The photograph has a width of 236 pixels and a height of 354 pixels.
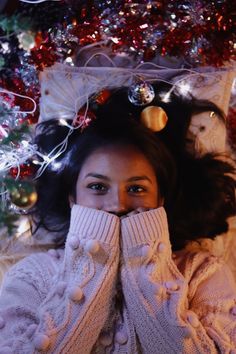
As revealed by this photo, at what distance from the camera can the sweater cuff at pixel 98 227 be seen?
116 centimetres

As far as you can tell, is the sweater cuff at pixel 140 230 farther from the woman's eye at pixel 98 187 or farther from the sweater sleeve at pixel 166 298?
the woman's eye at pixel 98 187

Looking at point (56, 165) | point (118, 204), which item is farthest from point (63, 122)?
Answer: point (118, 204)

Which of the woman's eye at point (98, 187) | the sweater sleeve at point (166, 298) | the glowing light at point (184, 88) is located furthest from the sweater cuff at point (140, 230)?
the glowing light at point (184, 88)

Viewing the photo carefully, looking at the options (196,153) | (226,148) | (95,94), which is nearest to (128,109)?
(95,94)

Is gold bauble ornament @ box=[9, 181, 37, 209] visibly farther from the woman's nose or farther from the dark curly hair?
the dark curly hair

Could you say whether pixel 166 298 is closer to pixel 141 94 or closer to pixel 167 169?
pixel 167 169

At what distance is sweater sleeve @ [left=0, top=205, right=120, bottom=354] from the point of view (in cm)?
107

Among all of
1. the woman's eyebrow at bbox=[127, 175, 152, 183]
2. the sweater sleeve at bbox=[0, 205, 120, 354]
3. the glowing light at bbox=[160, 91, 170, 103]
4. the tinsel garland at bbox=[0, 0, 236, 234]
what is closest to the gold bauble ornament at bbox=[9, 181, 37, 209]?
the sweater sleeve at bbox=[0, 205, 120, 354]

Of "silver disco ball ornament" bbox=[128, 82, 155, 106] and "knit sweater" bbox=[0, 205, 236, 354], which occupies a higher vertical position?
"silver disco ball ornament" bbox=[128, 82, 155, 106]

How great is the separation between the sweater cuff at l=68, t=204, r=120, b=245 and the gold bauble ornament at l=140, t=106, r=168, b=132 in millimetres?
322

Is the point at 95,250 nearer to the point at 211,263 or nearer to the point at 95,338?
the point at 95,338

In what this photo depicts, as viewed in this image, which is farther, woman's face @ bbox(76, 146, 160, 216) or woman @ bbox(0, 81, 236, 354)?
woman's face @ bbox(76, 146, 160, 216)

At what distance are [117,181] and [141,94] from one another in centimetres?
31

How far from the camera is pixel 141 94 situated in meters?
1.39
